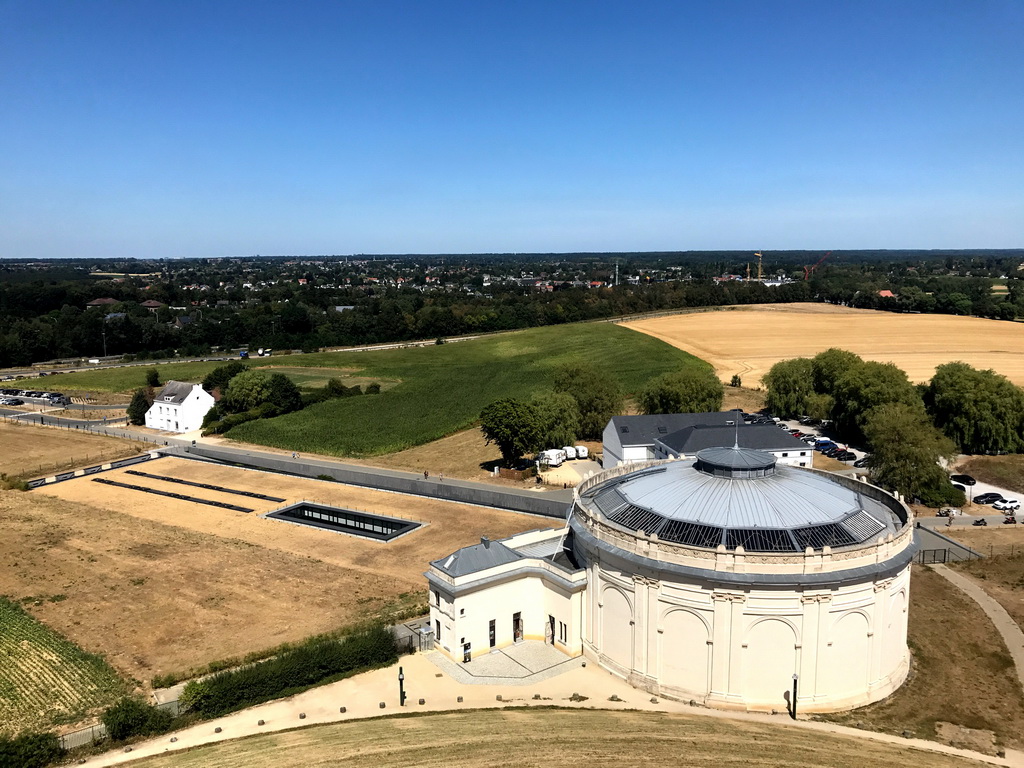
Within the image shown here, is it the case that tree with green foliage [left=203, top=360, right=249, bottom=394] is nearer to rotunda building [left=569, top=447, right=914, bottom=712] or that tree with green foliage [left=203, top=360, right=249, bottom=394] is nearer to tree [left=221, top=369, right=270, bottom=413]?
tree [left=221, top=369, right=270, bottom=413]

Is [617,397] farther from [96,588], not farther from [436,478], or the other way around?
[96,588]

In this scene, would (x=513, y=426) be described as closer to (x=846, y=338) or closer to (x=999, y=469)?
(x=999, y=469)

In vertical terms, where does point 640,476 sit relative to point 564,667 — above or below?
above

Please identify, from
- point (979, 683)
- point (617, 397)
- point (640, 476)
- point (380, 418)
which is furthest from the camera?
point (380, 418)

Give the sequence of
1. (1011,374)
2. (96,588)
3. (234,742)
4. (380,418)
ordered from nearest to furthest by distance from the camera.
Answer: (234,742) → (96,588) → (380,418) → (1011,374)

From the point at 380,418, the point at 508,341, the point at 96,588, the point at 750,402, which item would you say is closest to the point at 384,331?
the point at 508,341

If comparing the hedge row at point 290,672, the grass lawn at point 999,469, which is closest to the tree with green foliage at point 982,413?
the grass lawn at point 999,469

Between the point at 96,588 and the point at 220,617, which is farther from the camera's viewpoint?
the point at 96,588
